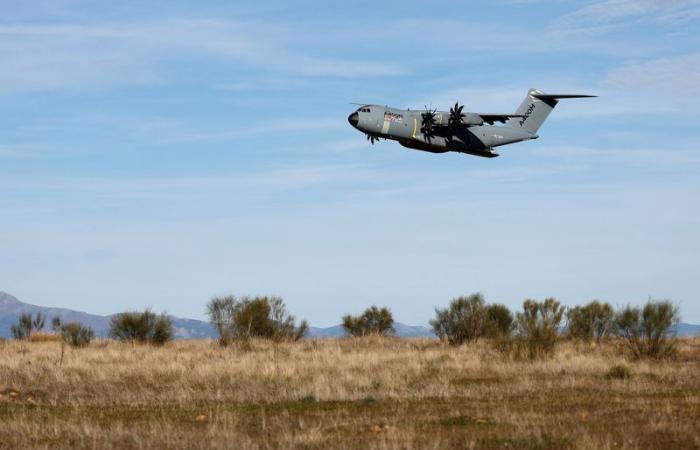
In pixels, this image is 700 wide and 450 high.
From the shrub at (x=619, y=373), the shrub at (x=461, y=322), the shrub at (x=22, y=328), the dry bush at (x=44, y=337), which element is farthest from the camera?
the shrub at (x=22, y=328)

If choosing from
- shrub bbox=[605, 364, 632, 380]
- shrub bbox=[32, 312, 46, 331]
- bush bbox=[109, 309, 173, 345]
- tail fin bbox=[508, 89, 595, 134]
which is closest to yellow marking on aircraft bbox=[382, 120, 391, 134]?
tail fin bbox=[508, 89, 595, 134]

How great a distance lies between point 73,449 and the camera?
53.6 feet

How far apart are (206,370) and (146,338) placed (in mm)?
22344

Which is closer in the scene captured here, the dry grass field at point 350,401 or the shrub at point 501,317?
the dry grass field at point 350,401

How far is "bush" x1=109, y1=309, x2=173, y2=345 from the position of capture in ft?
174

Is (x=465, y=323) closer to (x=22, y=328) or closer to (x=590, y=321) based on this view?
(x=590, y=321)

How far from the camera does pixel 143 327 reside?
53.2 meters

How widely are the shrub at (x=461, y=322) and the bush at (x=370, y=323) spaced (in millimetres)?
14394

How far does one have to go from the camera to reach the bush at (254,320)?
53188 millimetres

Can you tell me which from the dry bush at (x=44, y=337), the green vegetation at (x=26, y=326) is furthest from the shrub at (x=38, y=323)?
the dry bush at (x=44, y=337)

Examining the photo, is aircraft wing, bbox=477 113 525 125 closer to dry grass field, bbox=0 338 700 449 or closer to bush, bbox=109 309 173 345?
dry grass field, bbox=0 338 700 449

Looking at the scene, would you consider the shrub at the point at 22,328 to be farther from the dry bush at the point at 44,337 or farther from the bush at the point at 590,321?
the bush at the point at 590,321

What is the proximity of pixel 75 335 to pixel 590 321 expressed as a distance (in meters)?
26.5

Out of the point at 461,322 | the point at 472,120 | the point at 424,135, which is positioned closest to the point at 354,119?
the point at 424,135
